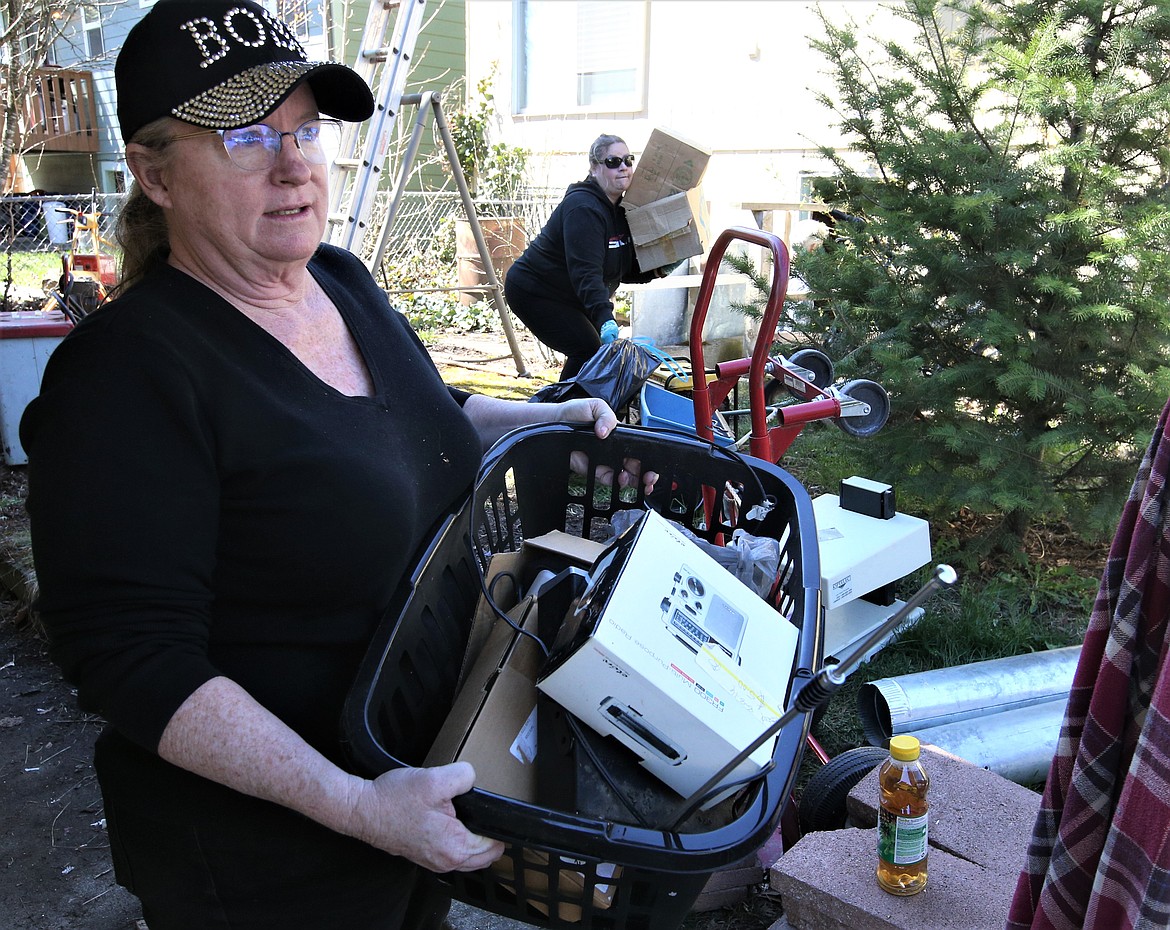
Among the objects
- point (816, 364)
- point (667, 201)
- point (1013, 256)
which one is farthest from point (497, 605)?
point (667, 201)

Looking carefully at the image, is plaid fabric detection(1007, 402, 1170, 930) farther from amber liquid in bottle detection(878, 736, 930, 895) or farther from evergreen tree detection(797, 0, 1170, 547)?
evergreen tree detection(797, 0, 1170, 547)

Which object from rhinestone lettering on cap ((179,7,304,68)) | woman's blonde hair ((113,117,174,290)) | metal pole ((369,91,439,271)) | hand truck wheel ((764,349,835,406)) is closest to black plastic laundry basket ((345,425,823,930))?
woman's blonde hair ((113,117,174,290))

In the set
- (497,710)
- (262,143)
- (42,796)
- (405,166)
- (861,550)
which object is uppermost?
(262,143)

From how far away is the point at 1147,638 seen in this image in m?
1.11

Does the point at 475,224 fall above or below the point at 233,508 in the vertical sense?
below

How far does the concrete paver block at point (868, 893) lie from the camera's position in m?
2.08

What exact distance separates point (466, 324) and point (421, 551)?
361 inches

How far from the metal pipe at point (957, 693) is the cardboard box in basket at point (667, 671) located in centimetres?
169

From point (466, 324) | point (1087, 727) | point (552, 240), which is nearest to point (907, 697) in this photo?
point (1087, 727)

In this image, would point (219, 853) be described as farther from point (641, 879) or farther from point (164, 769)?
point (641, 879)

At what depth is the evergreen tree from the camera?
3898 millimetres

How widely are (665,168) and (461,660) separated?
14.3ft

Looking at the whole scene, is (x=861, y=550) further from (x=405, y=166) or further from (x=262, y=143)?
(x=405, y=166)

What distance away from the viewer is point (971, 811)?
2438 mm
